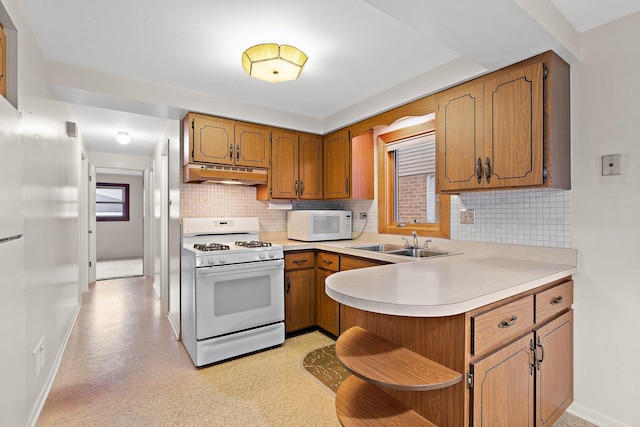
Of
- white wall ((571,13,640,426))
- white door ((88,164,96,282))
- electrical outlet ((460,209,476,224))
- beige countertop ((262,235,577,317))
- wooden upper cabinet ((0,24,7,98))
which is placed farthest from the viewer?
white door ((88,164,96,282))

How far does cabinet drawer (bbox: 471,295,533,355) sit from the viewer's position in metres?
1.26

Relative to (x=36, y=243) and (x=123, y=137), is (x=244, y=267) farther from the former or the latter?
(x=123, y=137)

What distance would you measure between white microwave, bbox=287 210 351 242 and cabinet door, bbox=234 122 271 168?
2.19 ft

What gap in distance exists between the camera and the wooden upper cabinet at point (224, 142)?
2.87m

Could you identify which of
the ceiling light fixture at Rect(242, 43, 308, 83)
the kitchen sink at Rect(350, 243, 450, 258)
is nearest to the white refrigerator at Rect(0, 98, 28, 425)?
the ceiling light fixture at Rect(242, 43, 308, 83)

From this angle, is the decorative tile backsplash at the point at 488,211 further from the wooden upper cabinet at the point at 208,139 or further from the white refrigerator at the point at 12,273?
the white refrigerator at the point at 12,273

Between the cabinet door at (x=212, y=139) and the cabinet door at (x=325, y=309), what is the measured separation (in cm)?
145

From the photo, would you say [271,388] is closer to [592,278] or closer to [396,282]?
[396,282]

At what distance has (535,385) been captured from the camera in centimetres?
160

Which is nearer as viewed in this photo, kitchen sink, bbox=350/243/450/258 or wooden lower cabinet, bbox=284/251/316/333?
kitchen sink, bbox=350/243/450/258

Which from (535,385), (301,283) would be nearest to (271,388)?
(301,283)

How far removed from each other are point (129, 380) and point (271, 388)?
3.57ft

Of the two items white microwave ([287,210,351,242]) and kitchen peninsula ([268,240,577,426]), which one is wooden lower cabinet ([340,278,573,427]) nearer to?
kitchen peninsula ([268,240,577,426])

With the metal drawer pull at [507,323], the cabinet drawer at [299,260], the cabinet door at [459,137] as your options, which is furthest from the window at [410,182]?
the metal drawer pull at [507,323]
